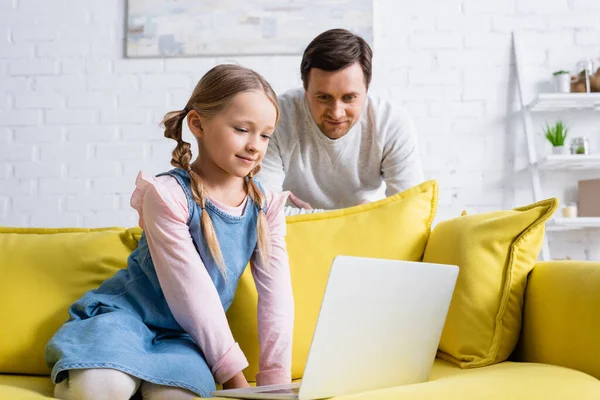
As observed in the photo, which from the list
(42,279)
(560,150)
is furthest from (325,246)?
(560,150)

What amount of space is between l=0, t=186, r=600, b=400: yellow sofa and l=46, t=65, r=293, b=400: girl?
0.09 metres

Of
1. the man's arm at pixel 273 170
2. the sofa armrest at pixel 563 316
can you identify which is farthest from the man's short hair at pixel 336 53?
the sofa armrest at pixel 563 316

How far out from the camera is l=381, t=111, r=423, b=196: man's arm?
7.06 ft

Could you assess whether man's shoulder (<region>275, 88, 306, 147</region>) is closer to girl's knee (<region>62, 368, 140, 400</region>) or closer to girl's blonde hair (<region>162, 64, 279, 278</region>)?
girl's blonde hair (<region>162, 64, 279, 278</region>)

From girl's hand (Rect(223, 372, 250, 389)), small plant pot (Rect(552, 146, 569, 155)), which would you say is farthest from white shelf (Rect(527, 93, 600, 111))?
girl's hand (Rect(223, 372, 250, 389))

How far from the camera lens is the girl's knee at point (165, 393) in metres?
1.21

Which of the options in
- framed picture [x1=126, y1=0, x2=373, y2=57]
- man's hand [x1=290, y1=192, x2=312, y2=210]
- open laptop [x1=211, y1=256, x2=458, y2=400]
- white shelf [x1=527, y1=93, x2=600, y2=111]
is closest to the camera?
open laptop [x1=211, y1=256, x2=458, y2=400]

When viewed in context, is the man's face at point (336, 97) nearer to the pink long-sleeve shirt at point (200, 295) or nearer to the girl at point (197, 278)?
the girl at point (197, 278)

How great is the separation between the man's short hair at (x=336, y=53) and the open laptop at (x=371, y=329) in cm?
92

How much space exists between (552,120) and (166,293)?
109 inches

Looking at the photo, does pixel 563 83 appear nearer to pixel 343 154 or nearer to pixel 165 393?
pixel 343 154

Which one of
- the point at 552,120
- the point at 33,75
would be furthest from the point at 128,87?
the point at 552,120

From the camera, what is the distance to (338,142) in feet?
7.08

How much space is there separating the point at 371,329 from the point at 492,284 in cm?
42
